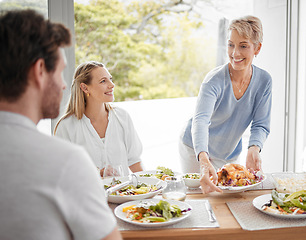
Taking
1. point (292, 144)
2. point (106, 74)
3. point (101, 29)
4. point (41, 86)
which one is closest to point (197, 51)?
point (101, 29)

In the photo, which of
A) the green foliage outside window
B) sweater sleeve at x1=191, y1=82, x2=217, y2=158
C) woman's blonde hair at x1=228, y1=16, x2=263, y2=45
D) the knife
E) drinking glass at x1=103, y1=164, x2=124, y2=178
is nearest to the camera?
the knife

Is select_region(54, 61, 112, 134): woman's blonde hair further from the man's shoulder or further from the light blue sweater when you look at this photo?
the man's shoulder

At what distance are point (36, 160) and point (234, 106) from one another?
173cm

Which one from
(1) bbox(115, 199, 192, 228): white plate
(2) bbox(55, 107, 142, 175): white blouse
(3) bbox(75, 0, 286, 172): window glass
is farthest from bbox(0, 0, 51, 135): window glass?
(3) bbox(75, 0, 286, 172): window glass

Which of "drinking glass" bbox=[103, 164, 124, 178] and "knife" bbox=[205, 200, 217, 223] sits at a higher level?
"drinking glass" bbox=[103, 164, 124, 178]

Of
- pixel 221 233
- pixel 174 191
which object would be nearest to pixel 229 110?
pixel 174 191

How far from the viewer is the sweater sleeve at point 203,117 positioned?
82.7 inches

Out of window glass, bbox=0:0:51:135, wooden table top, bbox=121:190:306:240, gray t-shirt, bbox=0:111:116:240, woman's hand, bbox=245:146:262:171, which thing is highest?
window glass, bbox=0:0:51:135

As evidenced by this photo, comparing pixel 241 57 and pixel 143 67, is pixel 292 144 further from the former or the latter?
pixel 143 67

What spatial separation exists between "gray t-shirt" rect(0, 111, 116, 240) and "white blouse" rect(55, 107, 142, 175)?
62.2 inches

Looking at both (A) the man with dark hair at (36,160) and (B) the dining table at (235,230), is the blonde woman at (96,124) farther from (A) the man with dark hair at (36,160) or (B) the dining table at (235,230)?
(A) the man with dark hair at (36,160)

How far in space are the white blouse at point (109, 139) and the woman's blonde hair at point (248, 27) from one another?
0.99 meters

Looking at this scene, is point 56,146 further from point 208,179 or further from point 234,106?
point 234,106

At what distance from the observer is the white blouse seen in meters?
2.55
